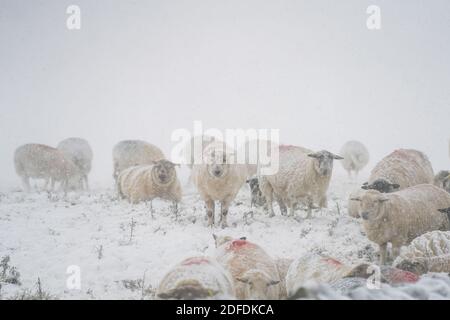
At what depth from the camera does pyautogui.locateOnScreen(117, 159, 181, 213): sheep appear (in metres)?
12.5

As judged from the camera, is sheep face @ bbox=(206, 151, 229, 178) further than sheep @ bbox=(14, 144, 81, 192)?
No

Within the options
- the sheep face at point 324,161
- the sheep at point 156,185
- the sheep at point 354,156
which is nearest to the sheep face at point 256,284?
the sheep face at point 324,161

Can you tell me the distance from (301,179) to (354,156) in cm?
1259

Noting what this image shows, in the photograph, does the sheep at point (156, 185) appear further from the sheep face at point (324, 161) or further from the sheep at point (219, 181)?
the sheep face at point (324, 161)

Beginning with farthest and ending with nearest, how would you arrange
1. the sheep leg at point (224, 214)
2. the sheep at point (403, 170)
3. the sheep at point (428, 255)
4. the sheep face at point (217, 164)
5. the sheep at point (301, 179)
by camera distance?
the sheep at point (403, 170) → the sheep at point (301, 179) → the sheep leg at point (224, 214) → the sheep face at point (217, 164) → the sheep at point (428, 255)

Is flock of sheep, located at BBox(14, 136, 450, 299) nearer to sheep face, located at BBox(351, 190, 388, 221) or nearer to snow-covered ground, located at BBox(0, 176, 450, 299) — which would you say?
sheep face, located at BBox(351, 190, 388, 221)

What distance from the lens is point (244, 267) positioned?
20.3 feet

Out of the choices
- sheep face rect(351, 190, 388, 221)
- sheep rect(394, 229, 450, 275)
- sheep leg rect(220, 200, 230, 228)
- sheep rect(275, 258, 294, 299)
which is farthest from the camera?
sheep leg rect(220, 200, 230, 228)

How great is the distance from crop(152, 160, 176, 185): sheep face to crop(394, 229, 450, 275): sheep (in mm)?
6784

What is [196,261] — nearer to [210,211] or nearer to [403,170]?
[210,211]

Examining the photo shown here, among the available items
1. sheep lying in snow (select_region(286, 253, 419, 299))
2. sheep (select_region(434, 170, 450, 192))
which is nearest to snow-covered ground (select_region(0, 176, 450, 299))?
sheep lying in snow (select_region(286, 253, 419, 299))

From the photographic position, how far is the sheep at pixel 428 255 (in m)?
6.36

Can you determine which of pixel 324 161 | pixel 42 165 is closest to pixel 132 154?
pixel 42 165

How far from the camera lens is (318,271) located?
6.14 metres
